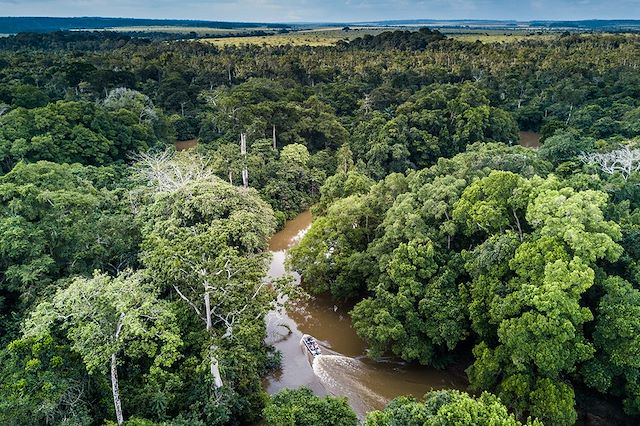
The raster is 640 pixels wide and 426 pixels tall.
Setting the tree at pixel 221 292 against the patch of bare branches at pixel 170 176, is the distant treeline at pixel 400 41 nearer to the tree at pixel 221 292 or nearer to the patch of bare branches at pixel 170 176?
the patch of bare branches at pixel 170 176

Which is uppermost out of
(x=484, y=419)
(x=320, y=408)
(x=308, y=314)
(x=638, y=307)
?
(x=638, y=307)

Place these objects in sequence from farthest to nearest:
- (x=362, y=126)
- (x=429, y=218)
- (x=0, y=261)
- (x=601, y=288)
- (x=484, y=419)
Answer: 1. (x=362, y=126)
2. (x=429, y=218)
3. (x=0, y=261)
4. (x=601, y=288)
5. (x=484, y=419)

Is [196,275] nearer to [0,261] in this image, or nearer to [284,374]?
[284,374]

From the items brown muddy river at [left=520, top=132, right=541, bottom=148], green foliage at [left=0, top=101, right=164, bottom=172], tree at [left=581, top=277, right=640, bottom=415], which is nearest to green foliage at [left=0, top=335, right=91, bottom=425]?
tree at [left=581, top=277, right=640, bottom=415]

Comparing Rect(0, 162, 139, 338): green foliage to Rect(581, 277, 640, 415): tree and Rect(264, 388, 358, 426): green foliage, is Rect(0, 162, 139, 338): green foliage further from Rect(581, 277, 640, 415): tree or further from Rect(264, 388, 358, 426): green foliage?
Rect(581, 277, 640, 415): tree

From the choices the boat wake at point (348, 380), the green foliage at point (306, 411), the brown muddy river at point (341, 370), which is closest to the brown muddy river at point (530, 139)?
the brown muddy river at point (341, 370)

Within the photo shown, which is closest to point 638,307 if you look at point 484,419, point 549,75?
point 484,419

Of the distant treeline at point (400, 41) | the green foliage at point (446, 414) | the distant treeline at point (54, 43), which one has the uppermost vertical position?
the distant treeline at point (400, 41)
